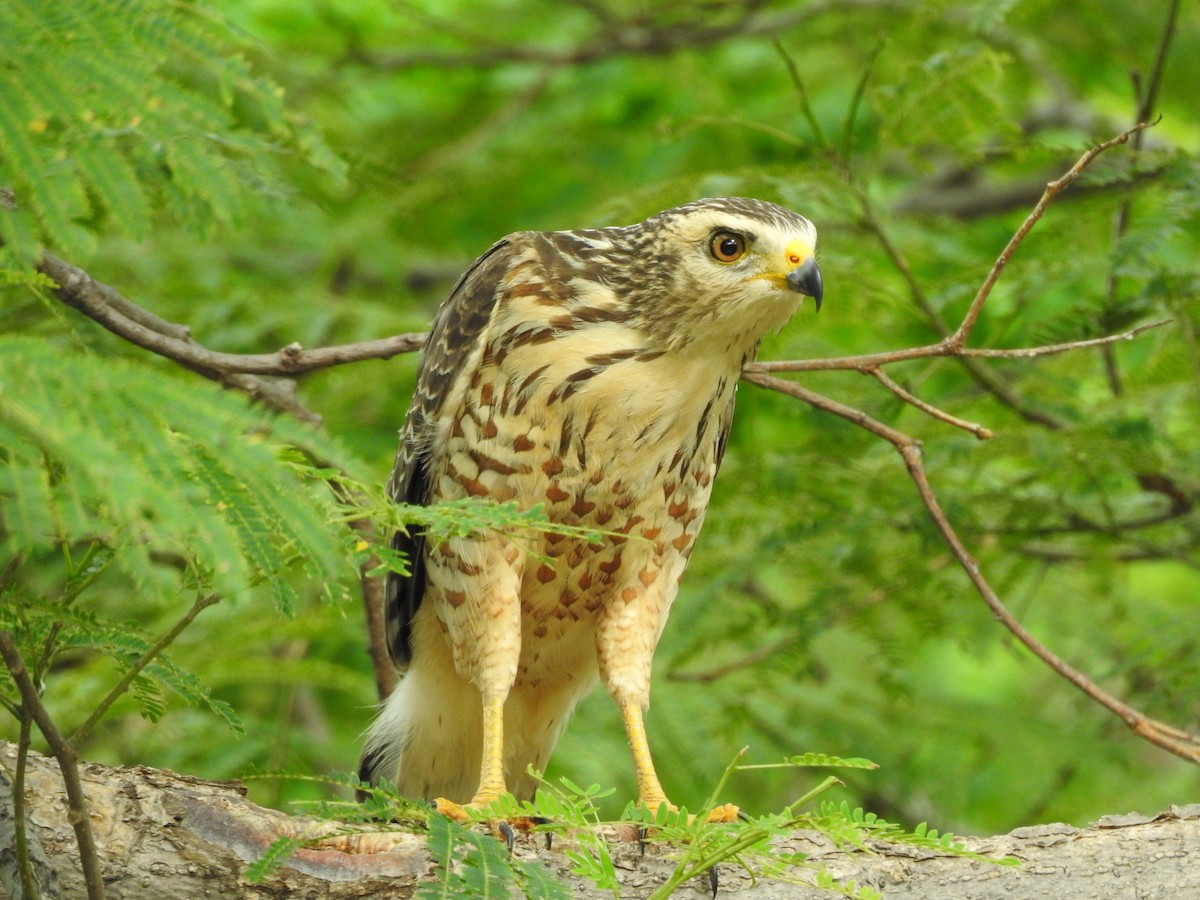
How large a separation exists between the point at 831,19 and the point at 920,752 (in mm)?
4075

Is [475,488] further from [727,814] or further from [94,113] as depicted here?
[94,113]

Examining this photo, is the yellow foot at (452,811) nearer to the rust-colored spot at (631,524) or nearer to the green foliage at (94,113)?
the rust-colored spot at (631,524)

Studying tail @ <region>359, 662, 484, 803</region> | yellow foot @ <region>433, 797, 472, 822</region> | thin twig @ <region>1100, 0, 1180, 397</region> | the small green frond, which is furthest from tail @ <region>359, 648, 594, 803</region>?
the small green frond

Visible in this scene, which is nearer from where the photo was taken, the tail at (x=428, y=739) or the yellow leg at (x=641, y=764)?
the yellow leg at (x=641, y=764)

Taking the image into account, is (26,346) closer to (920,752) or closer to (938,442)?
(938,442)

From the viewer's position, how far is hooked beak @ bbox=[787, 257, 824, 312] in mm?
3590

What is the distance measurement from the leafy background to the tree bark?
32 cm

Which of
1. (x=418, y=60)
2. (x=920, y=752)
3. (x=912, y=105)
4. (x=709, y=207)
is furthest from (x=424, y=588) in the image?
(x=418, y=60)

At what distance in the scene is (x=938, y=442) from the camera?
5027 mm

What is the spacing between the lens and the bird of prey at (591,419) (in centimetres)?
374

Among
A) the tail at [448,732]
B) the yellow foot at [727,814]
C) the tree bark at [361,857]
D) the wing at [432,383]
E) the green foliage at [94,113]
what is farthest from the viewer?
the tail at [448,732]

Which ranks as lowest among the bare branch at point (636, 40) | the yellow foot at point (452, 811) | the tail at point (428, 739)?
the tail at point (428, 739)

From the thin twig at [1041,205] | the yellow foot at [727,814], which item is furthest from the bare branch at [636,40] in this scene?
the yellow foot at [727,814]

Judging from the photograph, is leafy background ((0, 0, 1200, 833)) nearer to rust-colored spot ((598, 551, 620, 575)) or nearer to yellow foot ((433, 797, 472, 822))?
yellow foot ((433, 797, 472, 822))
